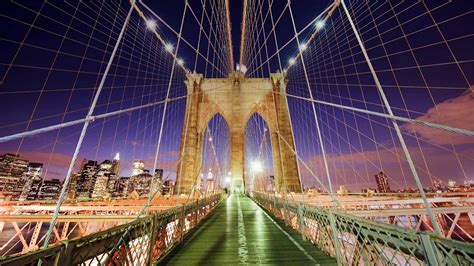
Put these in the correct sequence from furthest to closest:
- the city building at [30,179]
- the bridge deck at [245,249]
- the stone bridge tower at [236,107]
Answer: the stone bridge tower at [236,107], the city building at [30,179], the bridge deck at [245,249]

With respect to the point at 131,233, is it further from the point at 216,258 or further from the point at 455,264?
the point at 455,264

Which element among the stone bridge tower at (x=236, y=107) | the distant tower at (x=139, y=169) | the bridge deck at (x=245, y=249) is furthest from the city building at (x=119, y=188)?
the bridge deck at (x=245, y=249)

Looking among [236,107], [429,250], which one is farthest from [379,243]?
[236,107]

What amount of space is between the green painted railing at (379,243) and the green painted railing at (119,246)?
2759 mm

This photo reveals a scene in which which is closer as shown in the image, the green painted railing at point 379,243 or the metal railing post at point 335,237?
the green painted railing at point 379,243

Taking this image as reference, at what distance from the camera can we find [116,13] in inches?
200

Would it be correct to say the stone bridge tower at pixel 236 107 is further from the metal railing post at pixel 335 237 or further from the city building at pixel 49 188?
the city building at pixel 49 188

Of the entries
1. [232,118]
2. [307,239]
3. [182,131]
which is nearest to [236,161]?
[232,118]

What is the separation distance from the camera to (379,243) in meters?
2.21

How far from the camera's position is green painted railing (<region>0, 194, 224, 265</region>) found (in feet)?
4.64

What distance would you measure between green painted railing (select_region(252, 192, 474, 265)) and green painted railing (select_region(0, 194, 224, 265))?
9.05 ft

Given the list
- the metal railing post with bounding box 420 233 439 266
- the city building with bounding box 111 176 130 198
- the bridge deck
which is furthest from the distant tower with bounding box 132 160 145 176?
the metal railing post with bounding box 420 233 439 266

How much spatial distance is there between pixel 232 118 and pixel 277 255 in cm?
2208

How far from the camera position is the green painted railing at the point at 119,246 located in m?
1.41
